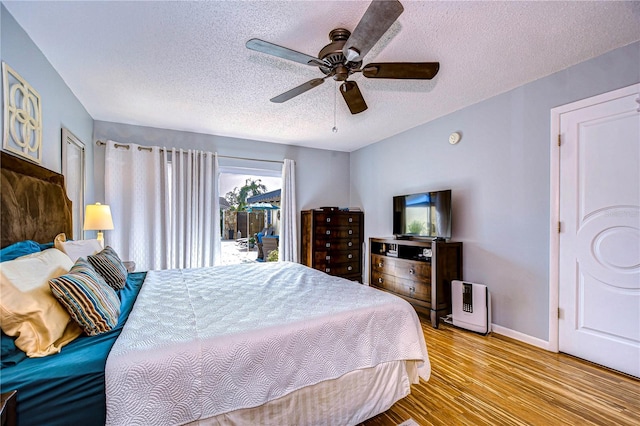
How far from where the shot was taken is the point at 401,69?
1.87 m

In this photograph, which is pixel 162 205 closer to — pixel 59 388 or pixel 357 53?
pixel 59 388

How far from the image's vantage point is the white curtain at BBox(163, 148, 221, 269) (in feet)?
13.0

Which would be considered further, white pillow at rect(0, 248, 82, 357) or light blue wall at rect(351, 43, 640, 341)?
light blue wall at rect(351, 43, 640, 341)

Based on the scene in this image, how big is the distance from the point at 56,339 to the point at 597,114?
3735 millimetres

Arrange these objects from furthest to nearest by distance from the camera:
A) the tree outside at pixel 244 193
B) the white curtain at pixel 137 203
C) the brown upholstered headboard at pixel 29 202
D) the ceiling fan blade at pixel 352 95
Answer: the tree outside at pixel 244 193, the white curtain at pixel 137 203, the ceiling fan blade at pixel 352 95, the brown upholstered headboard at pixel 29 202

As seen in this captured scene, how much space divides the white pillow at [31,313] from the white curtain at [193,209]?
2.77m

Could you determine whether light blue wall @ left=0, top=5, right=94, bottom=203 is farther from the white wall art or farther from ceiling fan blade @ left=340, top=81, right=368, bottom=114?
ceiling fan blade @ left=340, top=81, right=368, bottom=114

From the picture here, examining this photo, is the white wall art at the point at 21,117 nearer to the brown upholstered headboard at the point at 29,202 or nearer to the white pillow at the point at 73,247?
the brown upholstered headboard at the point at 29,202

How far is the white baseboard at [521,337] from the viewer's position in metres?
2.58

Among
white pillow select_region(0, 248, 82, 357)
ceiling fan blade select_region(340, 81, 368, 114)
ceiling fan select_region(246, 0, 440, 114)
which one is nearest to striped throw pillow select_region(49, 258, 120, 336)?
white pillow select_region(0, 248, 82, 357)

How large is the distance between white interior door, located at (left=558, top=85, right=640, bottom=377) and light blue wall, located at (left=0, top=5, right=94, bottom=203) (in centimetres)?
404

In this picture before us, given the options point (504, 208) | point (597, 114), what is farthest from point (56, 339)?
point (597, 114)

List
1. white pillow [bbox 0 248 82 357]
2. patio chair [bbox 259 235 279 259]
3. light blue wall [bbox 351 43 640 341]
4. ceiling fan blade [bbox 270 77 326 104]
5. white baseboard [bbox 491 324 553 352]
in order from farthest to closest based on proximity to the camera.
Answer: patio chair [bbox 259 235 279 259] < white baseboard [bbox 491 324 553 352] < light blue wall [bbox 351 43 640 341] < ceiling fan blade [bbox 270 77 326 104] < white pillow [bbox 0 248 82 357]

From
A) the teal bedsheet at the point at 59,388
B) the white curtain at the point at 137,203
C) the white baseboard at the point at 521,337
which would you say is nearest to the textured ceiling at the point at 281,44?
the white curtain at the point at 137,203
